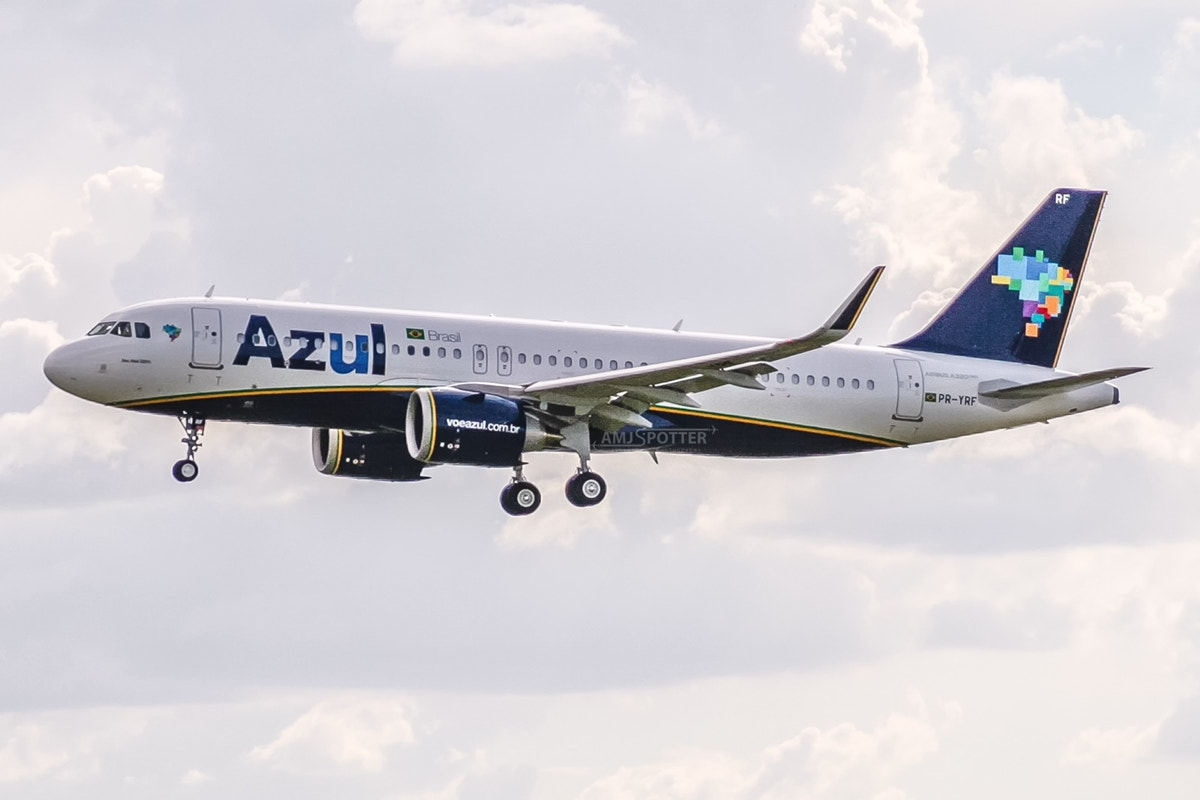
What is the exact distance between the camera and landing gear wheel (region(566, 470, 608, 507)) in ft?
188

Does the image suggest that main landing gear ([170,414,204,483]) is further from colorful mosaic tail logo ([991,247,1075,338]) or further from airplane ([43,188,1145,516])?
colorful mosaic tail logo ([991,247,1075,338])

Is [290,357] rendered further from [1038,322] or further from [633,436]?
[1038,322]

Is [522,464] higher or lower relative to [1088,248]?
lower

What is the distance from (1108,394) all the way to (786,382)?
410 inches

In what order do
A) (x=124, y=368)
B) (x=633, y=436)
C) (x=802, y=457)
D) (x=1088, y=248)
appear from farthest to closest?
(x=1088, y=248)
(x=802, y=457)
(x=633, y=436)
(x=124, y=368)

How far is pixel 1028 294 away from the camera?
66.1m

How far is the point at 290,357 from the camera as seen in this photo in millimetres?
53938

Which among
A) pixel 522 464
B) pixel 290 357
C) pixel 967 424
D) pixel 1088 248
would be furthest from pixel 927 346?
pixel 290 357

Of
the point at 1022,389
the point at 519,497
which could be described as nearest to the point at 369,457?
the point at 519,497

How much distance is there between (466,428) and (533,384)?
2.79 metres

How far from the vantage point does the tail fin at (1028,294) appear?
64562 mm

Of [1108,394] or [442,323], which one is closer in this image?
[442,323]

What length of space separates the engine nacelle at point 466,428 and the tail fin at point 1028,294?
48.3 feet

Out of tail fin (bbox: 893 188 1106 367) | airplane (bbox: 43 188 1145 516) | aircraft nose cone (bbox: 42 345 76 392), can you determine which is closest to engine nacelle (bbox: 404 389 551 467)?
airplane (bbox: 43 188 1145 516)
